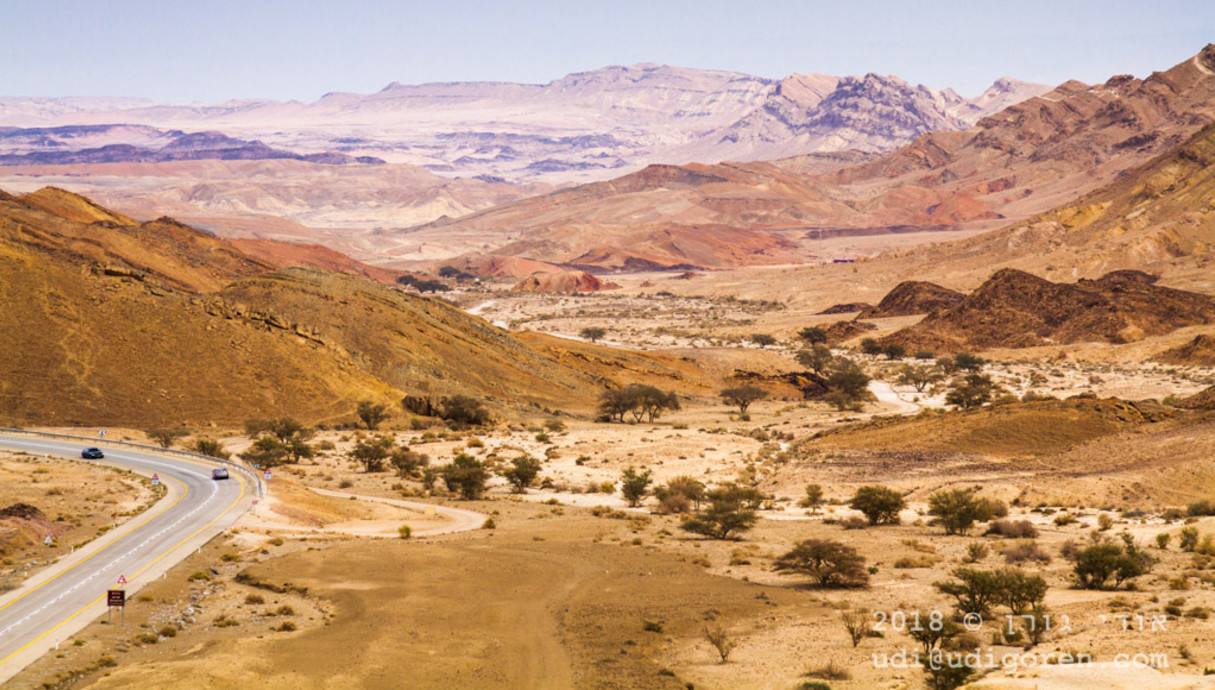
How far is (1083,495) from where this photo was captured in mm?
35594

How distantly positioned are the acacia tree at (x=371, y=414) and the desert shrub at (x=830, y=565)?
36555 mm

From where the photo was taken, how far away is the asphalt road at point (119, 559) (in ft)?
70.4

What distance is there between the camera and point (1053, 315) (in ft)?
337

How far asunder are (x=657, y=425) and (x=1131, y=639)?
4547 cm

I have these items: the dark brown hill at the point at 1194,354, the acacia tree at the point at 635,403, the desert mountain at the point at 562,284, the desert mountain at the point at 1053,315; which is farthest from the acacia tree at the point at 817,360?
the desert mountain at the point at 562,284

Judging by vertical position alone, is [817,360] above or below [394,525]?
above

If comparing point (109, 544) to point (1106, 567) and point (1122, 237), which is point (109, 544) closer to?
point (1106, 567)

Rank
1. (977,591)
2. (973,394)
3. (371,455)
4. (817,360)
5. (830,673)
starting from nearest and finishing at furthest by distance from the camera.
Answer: (830,673) < (977,591) < (371,455) < (973,394) < (817,360)

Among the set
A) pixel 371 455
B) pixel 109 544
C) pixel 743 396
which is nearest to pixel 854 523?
pixel 109 544

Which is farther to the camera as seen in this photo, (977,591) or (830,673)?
(977,591)

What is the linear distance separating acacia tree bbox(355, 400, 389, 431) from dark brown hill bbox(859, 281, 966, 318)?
3001 inches

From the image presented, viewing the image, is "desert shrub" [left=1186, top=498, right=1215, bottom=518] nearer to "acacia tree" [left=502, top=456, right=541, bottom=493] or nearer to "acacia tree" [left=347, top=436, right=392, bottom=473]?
"acacia tree" [left=502, top=456, right=541, bottom=493]

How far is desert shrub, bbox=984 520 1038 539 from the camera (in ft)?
101

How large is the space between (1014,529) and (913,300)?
95761mm
